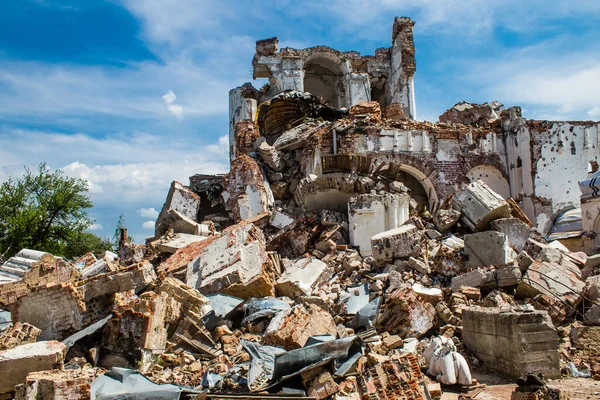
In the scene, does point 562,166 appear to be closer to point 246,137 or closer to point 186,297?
point 246,137

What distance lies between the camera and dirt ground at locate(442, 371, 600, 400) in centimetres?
428

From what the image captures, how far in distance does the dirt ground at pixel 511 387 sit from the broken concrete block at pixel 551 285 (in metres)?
1.49

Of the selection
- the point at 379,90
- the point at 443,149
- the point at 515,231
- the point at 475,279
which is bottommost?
the point at 475,279

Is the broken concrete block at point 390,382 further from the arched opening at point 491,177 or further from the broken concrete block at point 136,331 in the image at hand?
the arched opening at point 491,177

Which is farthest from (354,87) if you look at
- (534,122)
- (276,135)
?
(534,122)

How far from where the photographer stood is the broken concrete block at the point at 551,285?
602 cm

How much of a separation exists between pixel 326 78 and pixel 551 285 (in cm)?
1924

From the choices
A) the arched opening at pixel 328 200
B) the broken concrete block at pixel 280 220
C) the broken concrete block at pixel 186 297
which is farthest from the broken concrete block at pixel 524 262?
the broken concrete block at pixel 186 297

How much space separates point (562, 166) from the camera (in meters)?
14.9

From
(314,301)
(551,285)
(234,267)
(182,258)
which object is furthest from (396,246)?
(182,258)

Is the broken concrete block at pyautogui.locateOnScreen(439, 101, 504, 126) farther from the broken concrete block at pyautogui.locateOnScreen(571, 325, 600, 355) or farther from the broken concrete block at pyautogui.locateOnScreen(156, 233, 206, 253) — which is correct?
the broken concrete block at pyautogui.locateOnScreen(571, 325, 600, 355)

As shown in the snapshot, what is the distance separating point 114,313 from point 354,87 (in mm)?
18405

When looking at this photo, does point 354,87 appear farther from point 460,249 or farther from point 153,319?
point 153,319

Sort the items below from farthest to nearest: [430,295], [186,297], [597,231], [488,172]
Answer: [488,172], [597,231], [430,295], [186,297]
